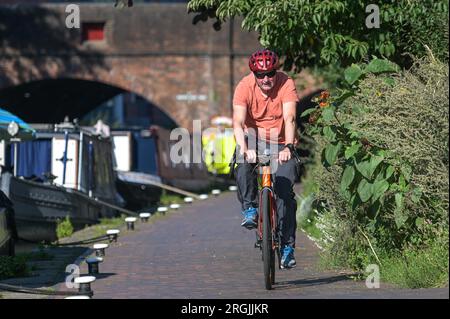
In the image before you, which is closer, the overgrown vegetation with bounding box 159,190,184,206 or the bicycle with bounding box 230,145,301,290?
the bicycle with bounding box 230,145,301,290

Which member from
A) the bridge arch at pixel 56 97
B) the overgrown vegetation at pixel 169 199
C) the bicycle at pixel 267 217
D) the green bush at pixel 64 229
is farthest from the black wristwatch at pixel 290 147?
the bridge arch at pixel 56 97

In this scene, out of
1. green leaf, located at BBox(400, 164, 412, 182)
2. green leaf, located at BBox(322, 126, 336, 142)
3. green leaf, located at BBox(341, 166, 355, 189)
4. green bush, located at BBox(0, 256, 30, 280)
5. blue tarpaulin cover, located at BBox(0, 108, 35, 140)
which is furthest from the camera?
blue tarpaulin cover, located at BBox(0, 108, 35, 140)

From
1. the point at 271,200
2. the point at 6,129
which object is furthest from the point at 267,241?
the point at 6,129

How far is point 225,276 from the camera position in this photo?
40.7 feet

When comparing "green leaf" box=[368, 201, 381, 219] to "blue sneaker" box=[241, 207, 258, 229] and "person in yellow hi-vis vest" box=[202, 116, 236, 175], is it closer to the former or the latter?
"blue sneaker" box=[241, 207, 258, 229]

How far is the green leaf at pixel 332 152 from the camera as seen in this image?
10.9 m

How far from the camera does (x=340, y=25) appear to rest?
14.9m

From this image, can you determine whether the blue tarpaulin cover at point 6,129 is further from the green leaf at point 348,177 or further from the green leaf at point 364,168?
the green leaf at point 364,168

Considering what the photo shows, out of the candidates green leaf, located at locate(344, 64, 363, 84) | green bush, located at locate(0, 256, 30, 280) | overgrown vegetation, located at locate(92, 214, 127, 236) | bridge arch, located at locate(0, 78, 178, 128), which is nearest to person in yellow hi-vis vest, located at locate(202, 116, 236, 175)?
bridge arch, located at locate(0, 78, 178, 128)

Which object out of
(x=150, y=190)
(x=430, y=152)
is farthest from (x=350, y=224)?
(x=150, y=190)

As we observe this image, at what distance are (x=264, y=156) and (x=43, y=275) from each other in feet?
11.5

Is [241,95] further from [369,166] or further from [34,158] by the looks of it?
[34,158]

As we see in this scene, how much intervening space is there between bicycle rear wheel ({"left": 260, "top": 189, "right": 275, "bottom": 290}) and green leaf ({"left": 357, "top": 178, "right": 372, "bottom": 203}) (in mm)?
764

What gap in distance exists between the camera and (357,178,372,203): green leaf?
35.2 feet
